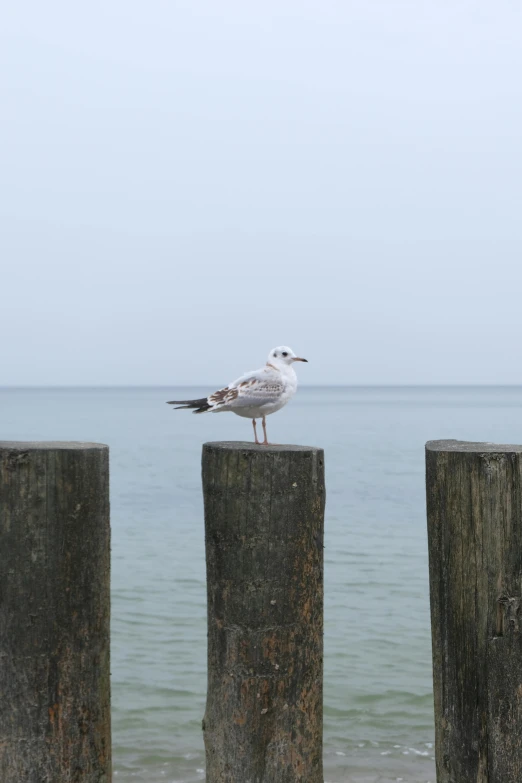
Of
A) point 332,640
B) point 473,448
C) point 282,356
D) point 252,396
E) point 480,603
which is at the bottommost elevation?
point 332,640

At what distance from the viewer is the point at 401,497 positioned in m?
22.8

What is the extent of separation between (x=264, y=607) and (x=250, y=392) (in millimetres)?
1948

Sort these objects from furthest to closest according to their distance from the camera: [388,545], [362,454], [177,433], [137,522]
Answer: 1. [177,433]
2. [362,454]
3. [137,522]
4. [388,545]

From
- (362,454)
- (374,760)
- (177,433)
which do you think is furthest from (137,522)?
(177,433)

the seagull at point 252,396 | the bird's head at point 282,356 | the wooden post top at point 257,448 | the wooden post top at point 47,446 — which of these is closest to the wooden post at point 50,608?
the wooden post top at point 47,446

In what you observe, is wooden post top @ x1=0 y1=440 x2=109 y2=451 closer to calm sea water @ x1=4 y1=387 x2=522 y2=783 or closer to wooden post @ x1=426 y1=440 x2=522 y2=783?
wooden post @ x1=426 y1=440 x2=522 y2=783

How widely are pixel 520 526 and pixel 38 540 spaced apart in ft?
6.65

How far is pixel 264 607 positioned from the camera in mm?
3738

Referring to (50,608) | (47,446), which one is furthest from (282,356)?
(50,608)

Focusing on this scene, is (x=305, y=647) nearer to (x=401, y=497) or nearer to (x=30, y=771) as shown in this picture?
(x=30, y=771)

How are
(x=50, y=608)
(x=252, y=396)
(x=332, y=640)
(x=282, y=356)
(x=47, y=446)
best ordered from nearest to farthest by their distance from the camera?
1. (x=50, y=608)
2. (x=47, y=446)
3. (x=252, y=396)
4. (x=282, y=356)
5. (x=332, y=640)

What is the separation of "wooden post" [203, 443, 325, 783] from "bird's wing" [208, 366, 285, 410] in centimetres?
158

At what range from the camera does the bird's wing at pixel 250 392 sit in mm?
5445

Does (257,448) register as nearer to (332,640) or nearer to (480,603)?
(480,603)
